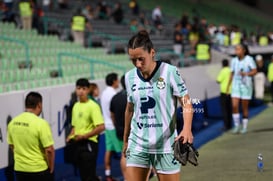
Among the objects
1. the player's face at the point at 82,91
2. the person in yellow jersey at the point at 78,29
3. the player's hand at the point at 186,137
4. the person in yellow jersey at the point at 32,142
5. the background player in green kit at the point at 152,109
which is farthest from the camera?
the person in yellow jersey at the point at 78,29

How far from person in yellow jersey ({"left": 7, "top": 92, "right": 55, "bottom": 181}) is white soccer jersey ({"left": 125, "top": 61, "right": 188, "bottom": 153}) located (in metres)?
1.67

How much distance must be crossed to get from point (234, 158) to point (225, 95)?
4.93m

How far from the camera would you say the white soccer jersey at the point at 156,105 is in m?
5.22

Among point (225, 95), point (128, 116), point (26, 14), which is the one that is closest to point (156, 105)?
point (128, 116)

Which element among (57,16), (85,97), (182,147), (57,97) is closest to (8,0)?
(57,16)

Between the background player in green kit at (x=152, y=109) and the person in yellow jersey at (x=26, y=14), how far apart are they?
1445 cm

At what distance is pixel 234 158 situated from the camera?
34.1 ft

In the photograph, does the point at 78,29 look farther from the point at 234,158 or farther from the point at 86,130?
the point at 86,130

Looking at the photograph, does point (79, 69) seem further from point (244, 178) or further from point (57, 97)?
point (244, 178)

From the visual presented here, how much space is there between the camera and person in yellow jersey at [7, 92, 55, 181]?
664cm

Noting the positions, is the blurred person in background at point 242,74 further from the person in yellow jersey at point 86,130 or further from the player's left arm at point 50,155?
the player's left arm at point 50,155

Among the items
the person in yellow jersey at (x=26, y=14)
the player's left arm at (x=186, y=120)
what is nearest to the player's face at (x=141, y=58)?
the player's left arm at (x=186, y=120)

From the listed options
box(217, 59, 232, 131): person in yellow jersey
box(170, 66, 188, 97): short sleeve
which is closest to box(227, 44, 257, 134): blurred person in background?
box(217, 59, 232, 131): person in yellow jersey

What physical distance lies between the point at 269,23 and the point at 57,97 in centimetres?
3821
